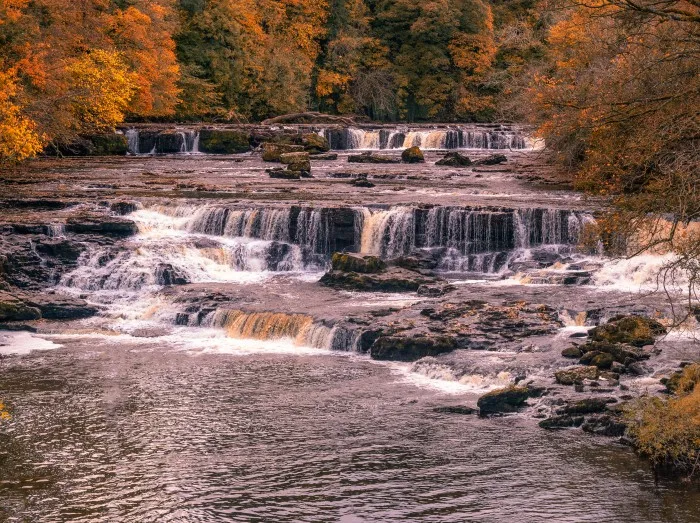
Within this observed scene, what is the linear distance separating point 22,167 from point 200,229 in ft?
43.4

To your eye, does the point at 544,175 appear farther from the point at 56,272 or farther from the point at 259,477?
the point at 259,477

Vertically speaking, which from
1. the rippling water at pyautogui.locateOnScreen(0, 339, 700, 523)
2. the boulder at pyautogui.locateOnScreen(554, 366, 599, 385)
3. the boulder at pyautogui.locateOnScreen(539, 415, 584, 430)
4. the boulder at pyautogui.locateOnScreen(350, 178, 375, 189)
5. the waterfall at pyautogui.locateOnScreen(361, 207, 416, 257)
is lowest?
the rippling water at pyautogui.locateOnScreen(0, 339, 700, 523)

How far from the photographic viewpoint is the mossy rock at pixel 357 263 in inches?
1137

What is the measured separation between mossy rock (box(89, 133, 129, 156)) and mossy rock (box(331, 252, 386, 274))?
81.8 ft

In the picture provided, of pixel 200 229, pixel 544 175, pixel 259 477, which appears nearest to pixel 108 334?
pixel 200 229

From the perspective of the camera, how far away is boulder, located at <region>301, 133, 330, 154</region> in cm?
5153

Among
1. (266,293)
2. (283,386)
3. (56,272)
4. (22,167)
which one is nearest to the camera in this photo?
(283,386)

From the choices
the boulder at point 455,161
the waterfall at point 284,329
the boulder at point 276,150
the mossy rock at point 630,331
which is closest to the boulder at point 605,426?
the mossy rock at point 630,331

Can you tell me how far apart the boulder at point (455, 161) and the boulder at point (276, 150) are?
23.7 ft

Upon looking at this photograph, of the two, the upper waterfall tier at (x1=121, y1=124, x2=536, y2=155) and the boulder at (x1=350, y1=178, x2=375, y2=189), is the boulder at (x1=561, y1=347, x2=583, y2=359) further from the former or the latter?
the upper waterfall tier at (x1=121, y1=124, x2=536, y2=155)

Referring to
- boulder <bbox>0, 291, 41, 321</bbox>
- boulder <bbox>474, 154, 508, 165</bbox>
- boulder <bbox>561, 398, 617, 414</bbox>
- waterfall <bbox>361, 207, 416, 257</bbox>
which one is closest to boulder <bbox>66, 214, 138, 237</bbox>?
boulder <bbox>0, 291, 41, 321</bbox>

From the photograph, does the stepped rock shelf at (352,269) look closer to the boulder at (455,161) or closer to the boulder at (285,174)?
the boulder at (285,174)

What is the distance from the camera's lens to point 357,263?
29.0 metres

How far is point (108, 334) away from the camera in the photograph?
82.7 feet
